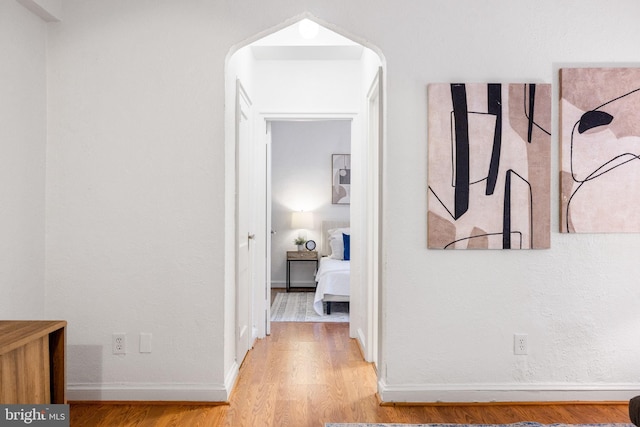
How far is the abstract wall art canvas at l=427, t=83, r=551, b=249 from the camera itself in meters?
2.97

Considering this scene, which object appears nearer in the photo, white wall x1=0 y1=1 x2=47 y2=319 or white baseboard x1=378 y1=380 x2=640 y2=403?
white wall x1=0 y1=1 x2=47 y2=319

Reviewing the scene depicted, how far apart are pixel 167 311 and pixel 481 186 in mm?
2026

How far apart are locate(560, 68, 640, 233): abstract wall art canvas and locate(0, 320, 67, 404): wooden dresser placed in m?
2.79

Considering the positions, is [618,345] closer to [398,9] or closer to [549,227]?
[549,227]

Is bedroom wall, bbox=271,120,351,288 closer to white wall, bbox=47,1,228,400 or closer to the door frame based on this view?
the door frame

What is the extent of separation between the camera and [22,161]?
8.98ft

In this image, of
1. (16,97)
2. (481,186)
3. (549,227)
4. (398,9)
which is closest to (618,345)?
(549,227)

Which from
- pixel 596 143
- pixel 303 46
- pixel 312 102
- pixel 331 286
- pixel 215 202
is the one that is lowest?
pixel 331 286

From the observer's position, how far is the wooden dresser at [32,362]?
188 centimetres

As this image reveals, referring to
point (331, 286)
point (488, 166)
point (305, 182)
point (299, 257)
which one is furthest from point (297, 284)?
point (488, 166)

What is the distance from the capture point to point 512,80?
9.86 feet

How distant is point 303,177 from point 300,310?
2.46m

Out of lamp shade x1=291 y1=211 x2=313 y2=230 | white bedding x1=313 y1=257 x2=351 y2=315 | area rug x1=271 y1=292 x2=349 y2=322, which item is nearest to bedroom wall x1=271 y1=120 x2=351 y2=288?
lamp shade x1=291 y1=211 x2=313 y2=230

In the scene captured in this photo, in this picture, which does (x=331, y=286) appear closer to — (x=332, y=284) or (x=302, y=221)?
(x=332, y=284)
